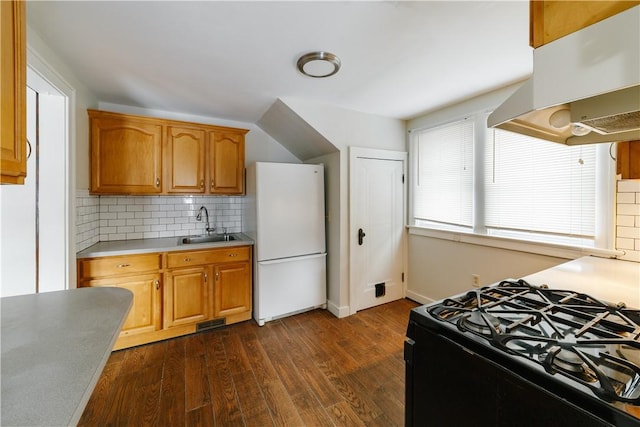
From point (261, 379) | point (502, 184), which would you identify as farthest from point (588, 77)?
point (261, 379)

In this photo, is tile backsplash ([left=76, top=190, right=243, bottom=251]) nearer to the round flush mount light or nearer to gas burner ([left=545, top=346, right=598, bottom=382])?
the round flush mount light

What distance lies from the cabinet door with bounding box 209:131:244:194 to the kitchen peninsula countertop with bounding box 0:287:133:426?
6.00 feet

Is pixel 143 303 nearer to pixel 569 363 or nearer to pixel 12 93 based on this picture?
pixel 12 93

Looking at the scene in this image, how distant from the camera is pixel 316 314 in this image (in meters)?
3.00

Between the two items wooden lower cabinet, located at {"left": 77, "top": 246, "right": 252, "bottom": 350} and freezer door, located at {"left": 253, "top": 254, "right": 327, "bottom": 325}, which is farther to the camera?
freezer door, located at {"left": 253, "top": 254, "right": 327, "bottom": 325}

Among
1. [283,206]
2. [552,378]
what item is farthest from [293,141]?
[552,378]

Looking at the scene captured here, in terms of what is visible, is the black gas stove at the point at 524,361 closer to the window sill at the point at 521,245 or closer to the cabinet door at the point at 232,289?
the window sill at the point at 521,245

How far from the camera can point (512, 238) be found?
7.64ft

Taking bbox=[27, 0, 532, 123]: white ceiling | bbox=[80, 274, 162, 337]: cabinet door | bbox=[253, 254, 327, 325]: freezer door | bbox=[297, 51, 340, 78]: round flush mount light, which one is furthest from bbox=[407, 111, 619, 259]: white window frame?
bbox=[80, 274, 162, 337]: cabinet door

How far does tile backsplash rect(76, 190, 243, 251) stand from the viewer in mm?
2525

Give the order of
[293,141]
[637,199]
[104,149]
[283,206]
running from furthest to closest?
[293,141]
[283,206]
[104,149]
[637,199]

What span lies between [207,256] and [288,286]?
896mm

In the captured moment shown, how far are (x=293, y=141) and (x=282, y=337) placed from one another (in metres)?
2.23

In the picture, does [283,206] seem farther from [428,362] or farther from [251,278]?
[428,362]
